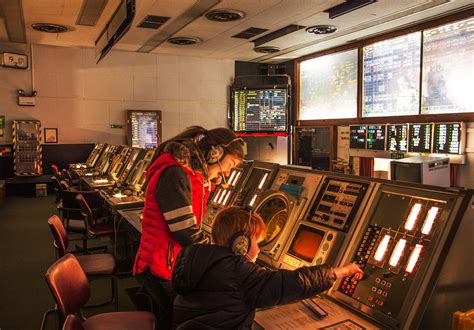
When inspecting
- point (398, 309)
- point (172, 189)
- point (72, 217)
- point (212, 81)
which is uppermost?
point (212, 81)

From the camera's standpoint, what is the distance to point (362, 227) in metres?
1.87

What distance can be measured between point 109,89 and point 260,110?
12.8 ft

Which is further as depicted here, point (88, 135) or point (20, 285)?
point (88, 135)

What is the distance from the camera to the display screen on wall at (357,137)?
7.75m

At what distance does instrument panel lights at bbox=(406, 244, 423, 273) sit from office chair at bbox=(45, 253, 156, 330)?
4.49 ft

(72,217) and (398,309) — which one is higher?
(398,309)

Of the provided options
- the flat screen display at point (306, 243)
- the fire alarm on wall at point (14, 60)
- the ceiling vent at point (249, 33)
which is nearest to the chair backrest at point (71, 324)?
the flat screen display at point (306, 243)

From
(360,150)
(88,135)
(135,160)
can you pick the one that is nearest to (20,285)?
(135,160)

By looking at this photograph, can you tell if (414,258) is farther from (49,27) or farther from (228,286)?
(49,27)

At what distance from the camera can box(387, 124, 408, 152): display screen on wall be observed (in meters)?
6.89

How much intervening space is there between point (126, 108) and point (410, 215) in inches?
387

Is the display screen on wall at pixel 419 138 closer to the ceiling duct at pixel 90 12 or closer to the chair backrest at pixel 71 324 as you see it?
the ceiling duct at pixel 90 12

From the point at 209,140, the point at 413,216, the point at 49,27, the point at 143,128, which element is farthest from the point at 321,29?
the point at 413,216

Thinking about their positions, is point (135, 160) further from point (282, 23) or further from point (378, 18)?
point (378, 18)
